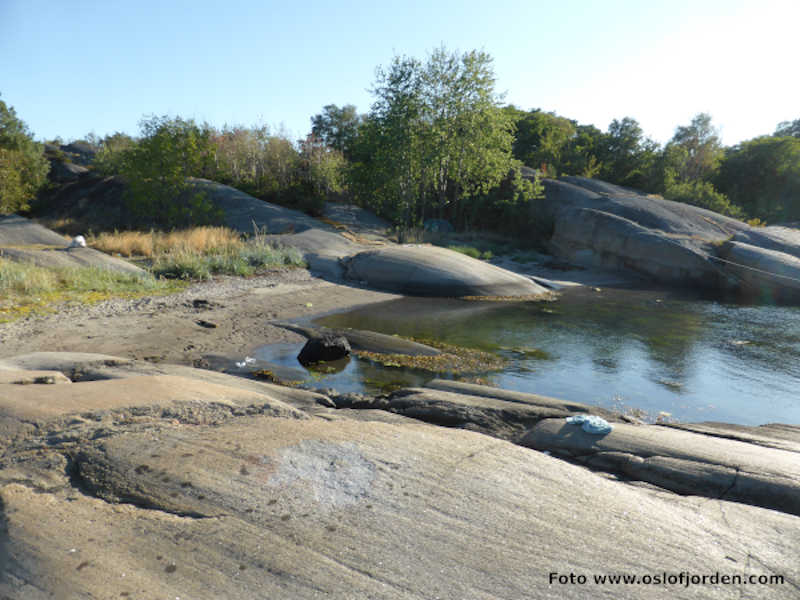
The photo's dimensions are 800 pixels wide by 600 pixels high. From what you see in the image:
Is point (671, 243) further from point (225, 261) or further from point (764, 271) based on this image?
point (225, 261)

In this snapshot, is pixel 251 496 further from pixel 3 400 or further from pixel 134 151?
pixel 134 151

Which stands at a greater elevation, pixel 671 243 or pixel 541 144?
pixel 541 144

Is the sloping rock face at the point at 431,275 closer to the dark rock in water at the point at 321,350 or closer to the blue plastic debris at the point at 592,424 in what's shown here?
the dark rock in water at the point at 321,350

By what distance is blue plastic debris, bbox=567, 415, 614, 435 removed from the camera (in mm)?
4367

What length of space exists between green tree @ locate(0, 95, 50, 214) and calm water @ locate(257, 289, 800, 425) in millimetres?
21364

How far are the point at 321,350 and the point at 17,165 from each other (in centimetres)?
2723

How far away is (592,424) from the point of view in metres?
4.42

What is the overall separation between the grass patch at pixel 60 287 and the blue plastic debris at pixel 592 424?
30.0 ft

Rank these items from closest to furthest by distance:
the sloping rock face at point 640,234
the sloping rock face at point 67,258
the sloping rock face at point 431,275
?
1. the sloping rock face at point 67,258
2. the sloping rock face at point 431,275
3. the sloping rock face at point 640,234

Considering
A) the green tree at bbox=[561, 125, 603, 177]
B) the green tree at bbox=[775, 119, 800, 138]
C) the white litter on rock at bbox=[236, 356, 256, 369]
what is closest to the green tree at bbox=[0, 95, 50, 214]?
the white litter on rock at bbox=[236, 356, 256, 369]

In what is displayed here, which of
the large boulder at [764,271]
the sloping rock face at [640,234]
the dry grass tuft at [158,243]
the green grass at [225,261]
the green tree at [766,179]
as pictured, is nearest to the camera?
the green grass at [225,261]

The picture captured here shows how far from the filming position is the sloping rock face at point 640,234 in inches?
736

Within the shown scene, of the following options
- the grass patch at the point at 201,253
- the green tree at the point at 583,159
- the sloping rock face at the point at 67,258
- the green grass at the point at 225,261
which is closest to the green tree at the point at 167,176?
the grass patch at the point at 201,253

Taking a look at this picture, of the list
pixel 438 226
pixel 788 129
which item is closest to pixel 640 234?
pixel 438 226
